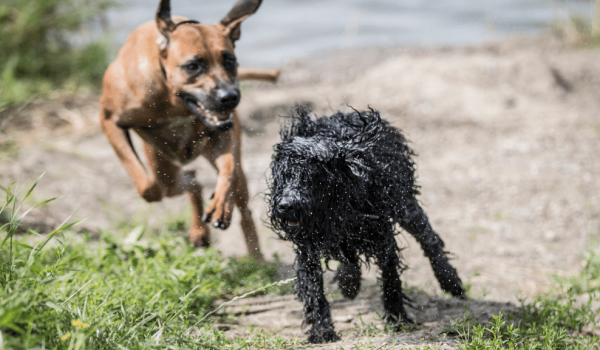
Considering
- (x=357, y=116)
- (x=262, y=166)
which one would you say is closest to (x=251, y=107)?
(x=262, y=166)

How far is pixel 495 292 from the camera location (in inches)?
160

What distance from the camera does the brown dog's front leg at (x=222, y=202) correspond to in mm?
3141

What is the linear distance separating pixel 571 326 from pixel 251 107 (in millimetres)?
5635

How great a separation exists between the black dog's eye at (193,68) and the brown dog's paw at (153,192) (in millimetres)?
760

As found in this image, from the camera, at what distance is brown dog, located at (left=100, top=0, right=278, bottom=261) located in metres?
3.31

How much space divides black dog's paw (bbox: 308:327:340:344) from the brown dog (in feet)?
2.65

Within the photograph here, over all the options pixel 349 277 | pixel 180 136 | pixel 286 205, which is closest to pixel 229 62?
pixel 180 136

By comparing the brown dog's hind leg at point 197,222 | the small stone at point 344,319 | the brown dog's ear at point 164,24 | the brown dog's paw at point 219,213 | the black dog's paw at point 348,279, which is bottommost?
the small stone at point 344,319

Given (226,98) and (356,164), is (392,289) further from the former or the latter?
(226,98)

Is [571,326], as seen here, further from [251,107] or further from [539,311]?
[251,107]

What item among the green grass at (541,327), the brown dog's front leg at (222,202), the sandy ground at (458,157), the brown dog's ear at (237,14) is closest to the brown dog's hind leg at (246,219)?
the sandy ground at (458,157)

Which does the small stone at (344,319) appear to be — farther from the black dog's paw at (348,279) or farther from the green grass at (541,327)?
the green grass at (541,327)

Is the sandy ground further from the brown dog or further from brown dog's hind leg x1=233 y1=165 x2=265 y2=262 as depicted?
the brown dog

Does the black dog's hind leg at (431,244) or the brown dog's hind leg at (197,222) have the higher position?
the black dog's hind leg at (431,244)
